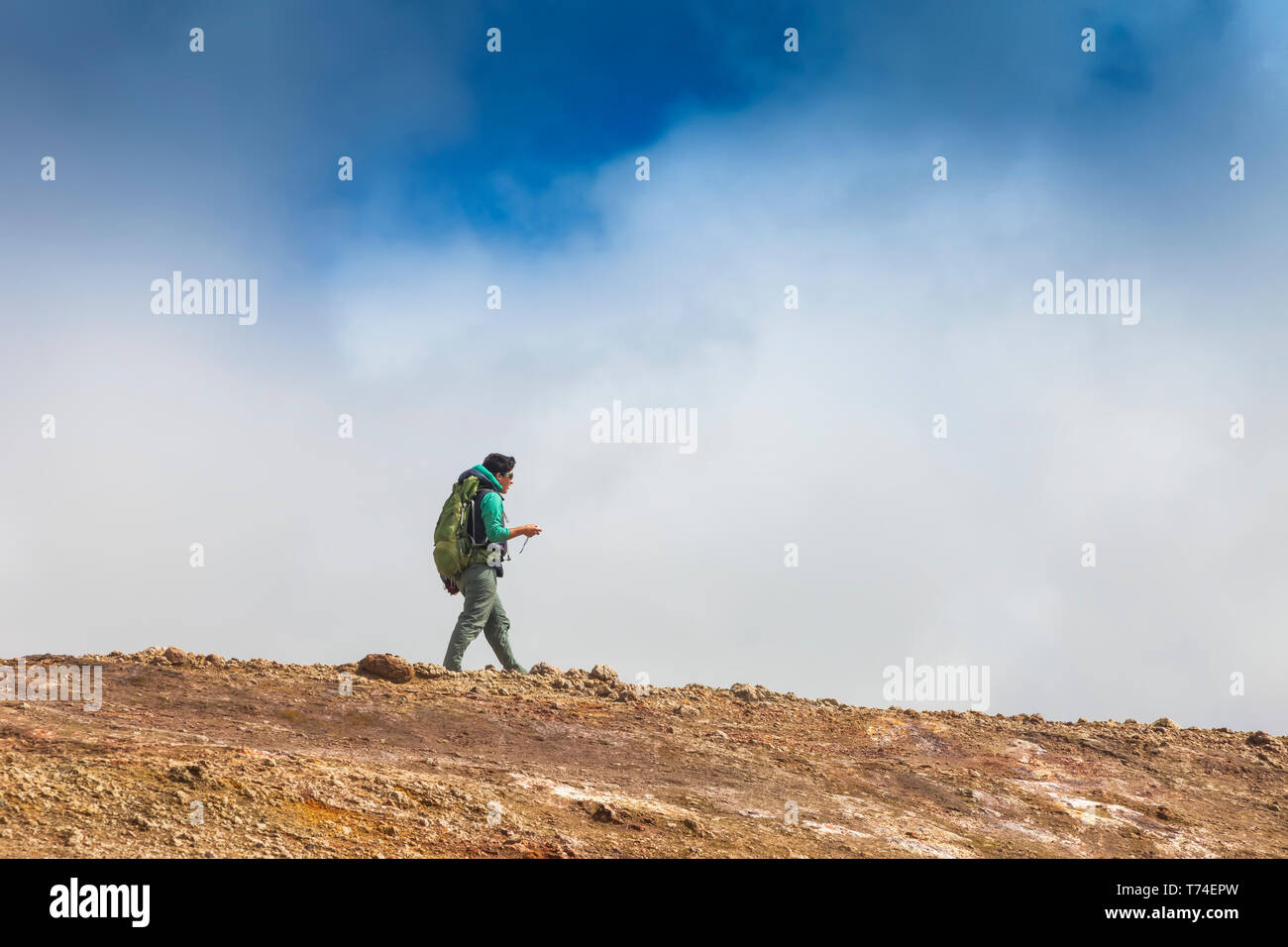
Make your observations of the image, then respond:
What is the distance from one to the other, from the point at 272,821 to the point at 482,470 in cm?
675

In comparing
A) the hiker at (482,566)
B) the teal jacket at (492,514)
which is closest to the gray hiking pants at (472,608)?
the hiker at (482,566)

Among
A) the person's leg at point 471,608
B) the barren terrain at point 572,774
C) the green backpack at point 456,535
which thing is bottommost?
the barren terrain at point 572,774

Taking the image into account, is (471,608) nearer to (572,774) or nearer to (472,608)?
(472,608)

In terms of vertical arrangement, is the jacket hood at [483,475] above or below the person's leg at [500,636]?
above

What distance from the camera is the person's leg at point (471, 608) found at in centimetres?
1311

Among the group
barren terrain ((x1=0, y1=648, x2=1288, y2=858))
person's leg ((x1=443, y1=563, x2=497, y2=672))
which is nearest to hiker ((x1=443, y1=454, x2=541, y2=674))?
person's leg ((x1=443, y1=563, x2=497, y2=672))

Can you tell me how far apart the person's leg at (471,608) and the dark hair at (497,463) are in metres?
1.27

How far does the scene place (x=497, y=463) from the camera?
538 inches

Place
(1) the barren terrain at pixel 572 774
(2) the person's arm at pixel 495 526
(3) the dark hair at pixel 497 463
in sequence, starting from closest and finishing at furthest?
(1) the barren terrain at pixel 572 774, (2) the person's arm at pixel 495 526, (3) the dark hair at pixel 497 463

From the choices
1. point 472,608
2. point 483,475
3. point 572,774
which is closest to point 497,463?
point 483,475

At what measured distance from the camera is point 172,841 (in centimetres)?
677

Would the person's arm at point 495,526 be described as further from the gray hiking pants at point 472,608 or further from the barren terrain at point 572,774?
the barren terrain at point 572,774

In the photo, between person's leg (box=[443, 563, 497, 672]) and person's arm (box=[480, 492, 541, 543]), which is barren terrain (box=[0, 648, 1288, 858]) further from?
person's arm (box=[480, 492, 541, 543])

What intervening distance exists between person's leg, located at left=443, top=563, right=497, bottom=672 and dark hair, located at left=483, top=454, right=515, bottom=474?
127 centimetres
